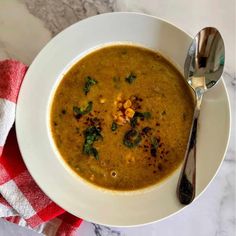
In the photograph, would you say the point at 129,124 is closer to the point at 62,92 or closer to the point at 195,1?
the point at 62,92

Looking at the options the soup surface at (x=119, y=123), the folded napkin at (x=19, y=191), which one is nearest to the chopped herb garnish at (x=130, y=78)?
the soup surface at (x=119, y=123)

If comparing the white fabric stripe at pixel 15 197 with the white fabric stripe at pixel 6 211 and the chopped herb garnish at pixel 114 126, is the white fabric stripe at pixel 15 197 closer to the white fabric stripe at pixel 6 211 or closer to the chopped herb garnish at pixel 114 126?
the white fabric stripe at pixel 6 211

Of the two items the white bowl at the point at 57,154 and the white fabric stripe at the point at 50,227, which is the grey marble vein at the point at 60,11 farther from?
the white fabric stripe at the point at 50,227

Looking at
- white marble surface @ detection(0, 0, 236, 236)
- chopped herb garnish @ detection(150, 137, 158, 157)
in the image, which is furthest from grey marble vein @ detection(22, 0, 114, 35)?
chopped herb garnish @ detection(150, 137, 158, 157)

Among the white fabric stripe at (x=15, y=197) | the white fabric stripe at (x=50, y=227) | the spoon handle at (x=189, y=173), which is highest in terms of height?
the spoon handle at (x=189, y=173)

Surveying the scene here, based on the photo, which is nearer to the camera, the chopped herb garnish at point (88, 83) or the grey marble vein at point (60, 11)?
the chopped herb garnish at point (88, 83)

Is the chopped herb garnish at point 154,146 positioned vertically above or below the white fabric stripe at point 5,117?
below

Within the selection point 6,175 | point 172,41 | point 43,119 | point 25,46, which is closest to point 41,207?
point 6,175
